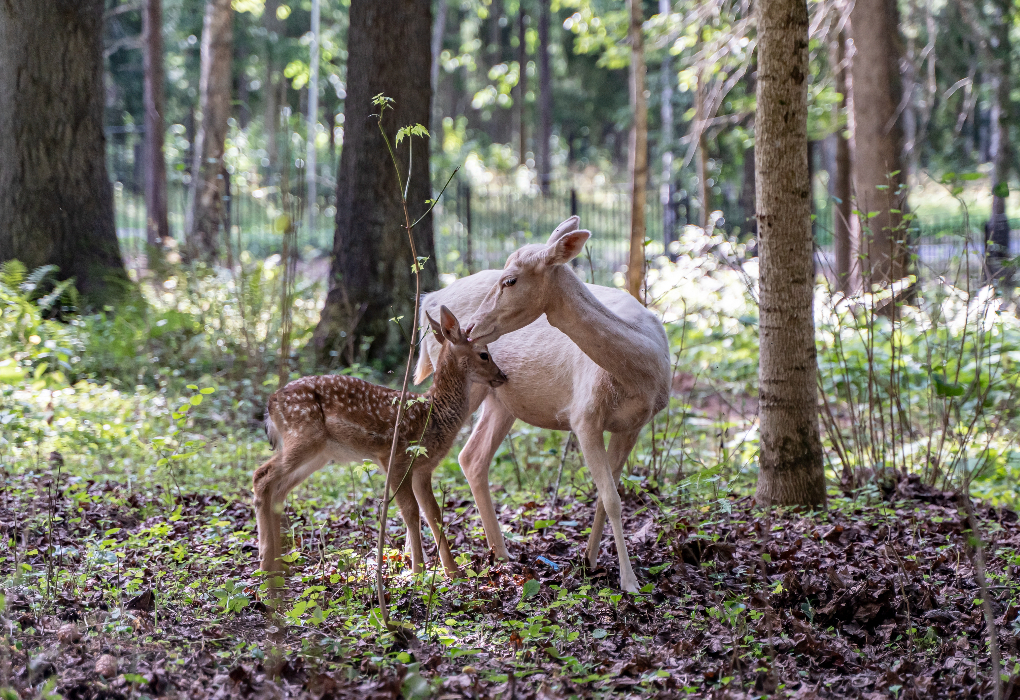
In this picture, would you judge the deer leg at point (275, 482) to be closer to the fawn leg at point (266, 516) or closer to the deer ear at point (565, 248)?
the fawn leg at point (266, 516)

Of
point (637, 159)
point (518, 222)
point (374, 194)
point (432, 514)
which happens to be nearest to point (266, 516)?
point (432, 514)

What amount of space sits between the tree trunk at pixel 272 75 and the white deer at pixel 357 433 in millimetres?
24267

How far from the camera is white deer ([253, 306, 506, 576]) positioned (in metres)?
4.43

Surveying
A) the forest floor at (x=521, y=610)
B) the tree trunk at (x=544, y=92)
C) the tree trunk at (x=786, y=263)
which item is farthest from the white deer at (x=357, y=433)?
the tree trunk at (x=544, y=92)

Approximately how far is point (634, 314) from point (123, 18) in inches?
1386

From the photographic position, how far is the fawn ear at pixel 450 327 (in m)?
4.31

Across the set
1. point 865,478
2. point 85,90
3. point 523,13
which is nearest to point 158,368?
point 85,90

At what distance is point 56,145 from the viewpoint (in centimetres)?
997

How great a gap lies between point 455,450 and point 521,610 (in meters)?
3.64

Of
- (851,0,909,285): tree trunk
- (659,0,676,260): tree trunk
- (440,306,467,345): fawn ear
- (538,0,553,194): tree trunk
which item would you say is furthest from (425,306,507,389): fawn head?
(538,0,553,194): tree trunk

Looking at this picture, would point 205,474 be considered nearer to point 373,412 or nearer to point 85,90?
point 373,412

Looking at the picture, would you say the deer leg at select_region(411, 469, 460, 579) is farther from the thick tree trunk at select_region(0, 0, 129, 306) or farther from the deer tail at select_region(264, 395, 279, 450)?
the thick tree trunk at select_region(0, 0, 129, 306)

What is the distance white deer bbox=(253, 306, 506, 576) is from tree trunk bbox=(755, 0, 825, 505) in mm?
1804

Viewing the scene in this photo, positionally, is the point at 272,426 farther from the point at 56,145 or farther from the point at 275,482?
the point at 56,145
